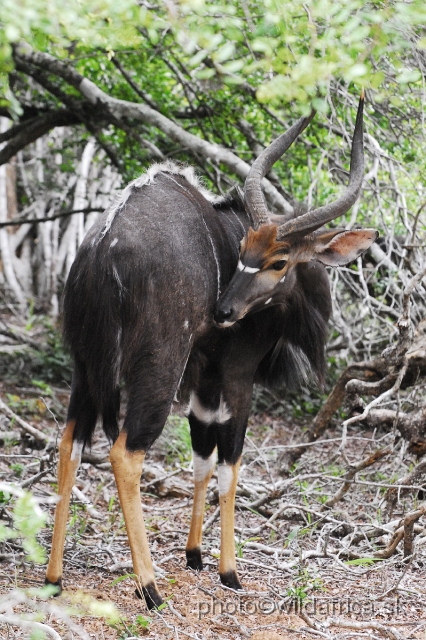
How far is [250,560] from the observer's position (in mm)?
4727

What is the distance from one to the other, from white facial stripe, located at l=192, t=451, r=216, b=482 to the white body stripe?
0.26 meters

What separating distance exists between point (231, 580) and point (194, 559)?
1.26 ft

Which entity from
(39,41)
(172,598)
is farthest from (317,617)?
(39,41)

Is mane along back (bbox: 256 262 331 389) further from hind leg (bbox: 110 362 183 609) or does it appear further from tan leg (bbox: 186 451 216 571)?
hind leg (bbox: 110 362 183 609)

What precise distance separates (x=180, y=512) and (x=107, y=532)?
0.90 metres

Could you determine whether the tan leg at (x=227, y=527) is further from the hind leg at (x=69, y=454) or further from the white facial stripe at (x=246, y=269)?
the white facial stripe at (x=246, y=269)

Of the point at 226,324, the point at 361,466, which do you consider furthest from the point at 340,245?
the point at 361,466

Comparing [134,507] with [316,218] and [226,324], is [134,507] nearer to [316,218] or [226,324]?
[226,324]

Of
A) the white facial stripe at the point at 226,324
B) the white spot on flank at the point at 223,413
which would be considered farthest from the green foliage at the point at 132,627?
the white facial stripe at the point at 226,324

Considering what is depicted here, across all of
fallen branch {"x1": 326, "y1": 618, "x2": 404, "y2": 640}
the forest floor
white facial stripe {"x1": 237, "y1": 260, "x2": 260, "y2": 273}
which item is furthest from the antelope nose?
fallen branch {"x1": 326, "y1": 618, "x2": 404, "y2": 640}

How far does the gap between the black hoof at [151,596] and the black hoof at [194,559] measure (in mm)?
797

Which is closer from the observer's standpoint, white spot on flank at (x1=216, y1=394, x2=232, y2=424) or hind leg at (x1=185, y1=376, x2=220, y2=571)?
white spot on flank at (x1=216, y1=394, x2=232, y2=424)

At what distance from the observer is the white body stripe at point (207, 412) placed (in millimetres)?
4547

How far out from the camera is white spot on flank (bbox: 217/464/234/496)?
178 inches
